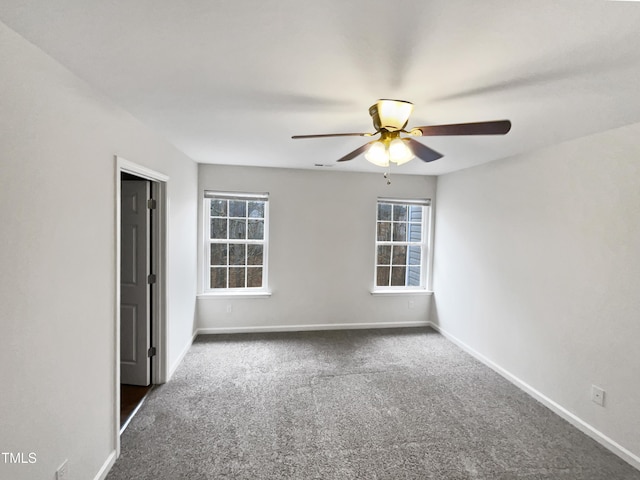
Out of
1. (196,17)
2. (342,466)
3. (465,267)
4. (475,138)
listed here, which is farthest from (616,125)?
(342,466)

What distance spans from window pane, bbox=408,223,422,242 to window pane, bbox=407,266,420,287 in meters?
0.47

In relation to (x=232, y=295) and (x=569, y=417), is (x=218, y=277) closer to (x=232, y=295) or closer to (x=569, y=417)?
(x=232, y=295)

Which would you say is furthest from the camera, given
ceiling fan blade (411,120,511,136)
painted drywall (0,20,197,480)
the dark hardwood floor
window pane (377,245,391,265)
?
window pane (377,245,391,265)

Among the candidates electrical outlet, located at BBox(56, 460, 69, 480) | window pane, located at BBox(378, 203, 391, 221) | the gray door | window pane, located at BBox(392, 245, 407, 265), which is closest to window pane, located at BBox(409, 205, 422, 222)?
window pane, located at BBox(378, 203, 391, 221)

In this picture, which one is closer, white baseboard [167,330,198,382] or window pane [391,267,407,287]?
white baseboard [167,330,198,382]

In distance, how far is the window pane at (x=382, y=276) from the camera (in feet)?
15.1

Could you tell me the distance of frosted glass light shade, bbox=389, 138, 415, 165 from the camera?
1.69 meters

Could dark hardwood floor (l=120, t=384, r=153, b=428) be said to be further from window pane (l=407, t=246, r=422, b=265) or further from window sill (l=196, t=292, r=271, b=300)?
window pane (l=407, t=246, r=422, b=265)

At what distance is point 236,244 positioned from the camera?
4234 millimetres

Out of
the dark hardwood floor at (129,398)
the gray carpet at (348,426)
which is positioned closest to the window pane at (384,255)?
the gray carpet at (348,426)

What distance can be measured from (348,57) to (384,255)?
141 inches

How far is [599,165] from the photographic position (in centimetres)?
227

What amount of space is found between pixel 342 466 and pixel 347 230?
293 cm

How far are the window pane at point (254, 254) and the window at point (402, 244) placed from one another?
1.77m
